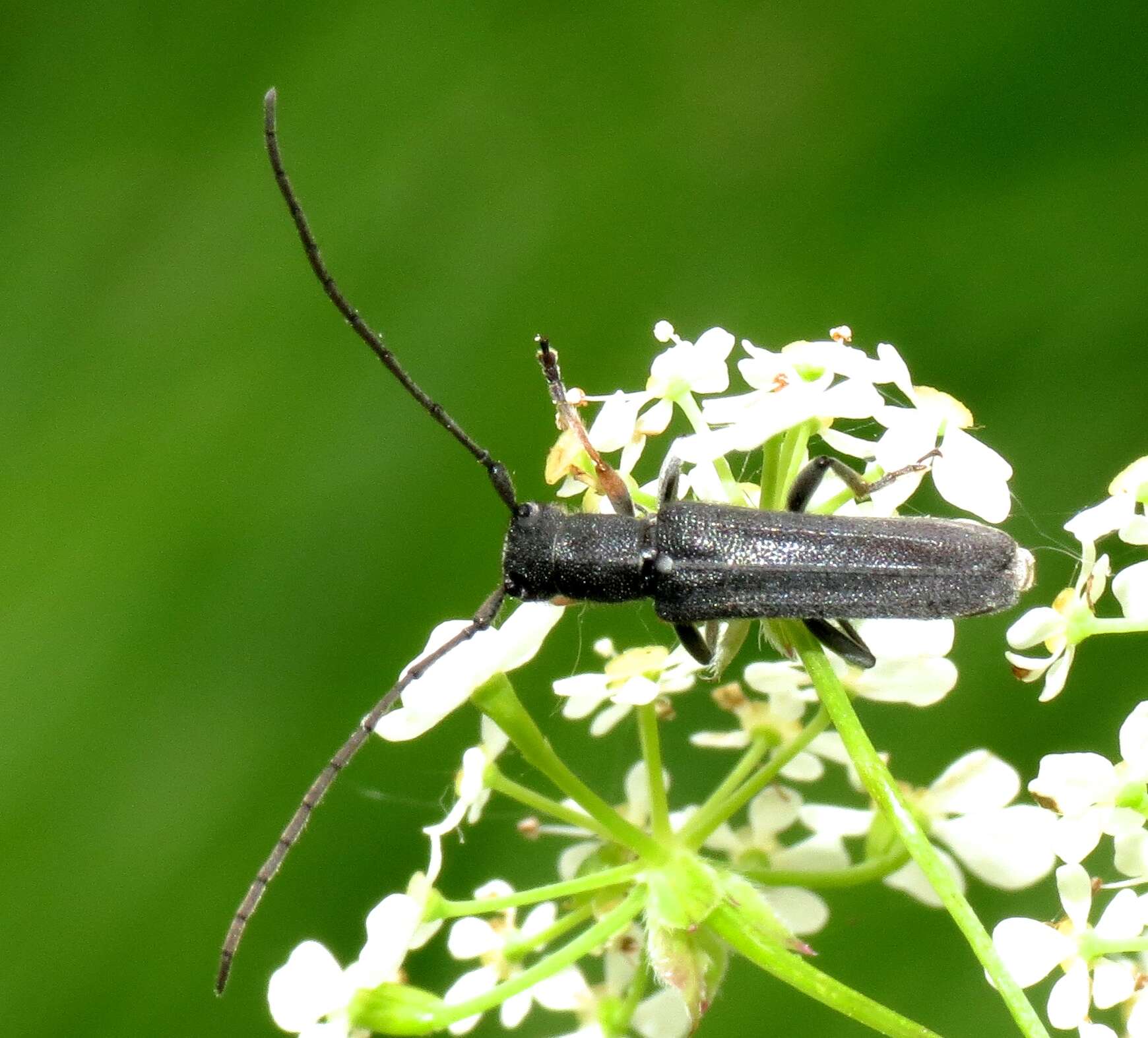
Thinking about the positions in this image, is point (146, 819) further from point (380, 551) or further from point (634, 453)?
point (634, 453)

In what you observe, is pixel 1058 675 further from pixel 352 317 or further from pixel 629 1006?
pixel 352 317

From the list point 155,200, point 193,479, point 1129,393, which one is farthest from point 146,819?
point 1129,393

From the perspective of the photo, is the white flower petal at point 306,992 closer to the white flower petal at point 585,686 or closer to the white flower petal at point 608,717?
the white flower petal at point 585,686

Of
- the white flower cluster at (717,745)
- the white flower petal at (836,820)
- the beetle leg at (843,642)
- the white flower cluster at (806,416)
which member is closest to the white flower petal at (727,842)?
the white flower cluster at (717,745)

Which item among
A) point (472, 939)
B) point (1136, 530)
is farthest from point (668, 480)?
point (472, 939)

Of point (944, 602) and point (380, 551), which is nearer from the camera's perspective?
point (944, 602)

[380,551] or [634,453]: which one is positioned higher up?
[634,453]

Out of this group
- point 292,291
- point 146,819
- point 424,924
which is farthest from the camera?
point 292,291
